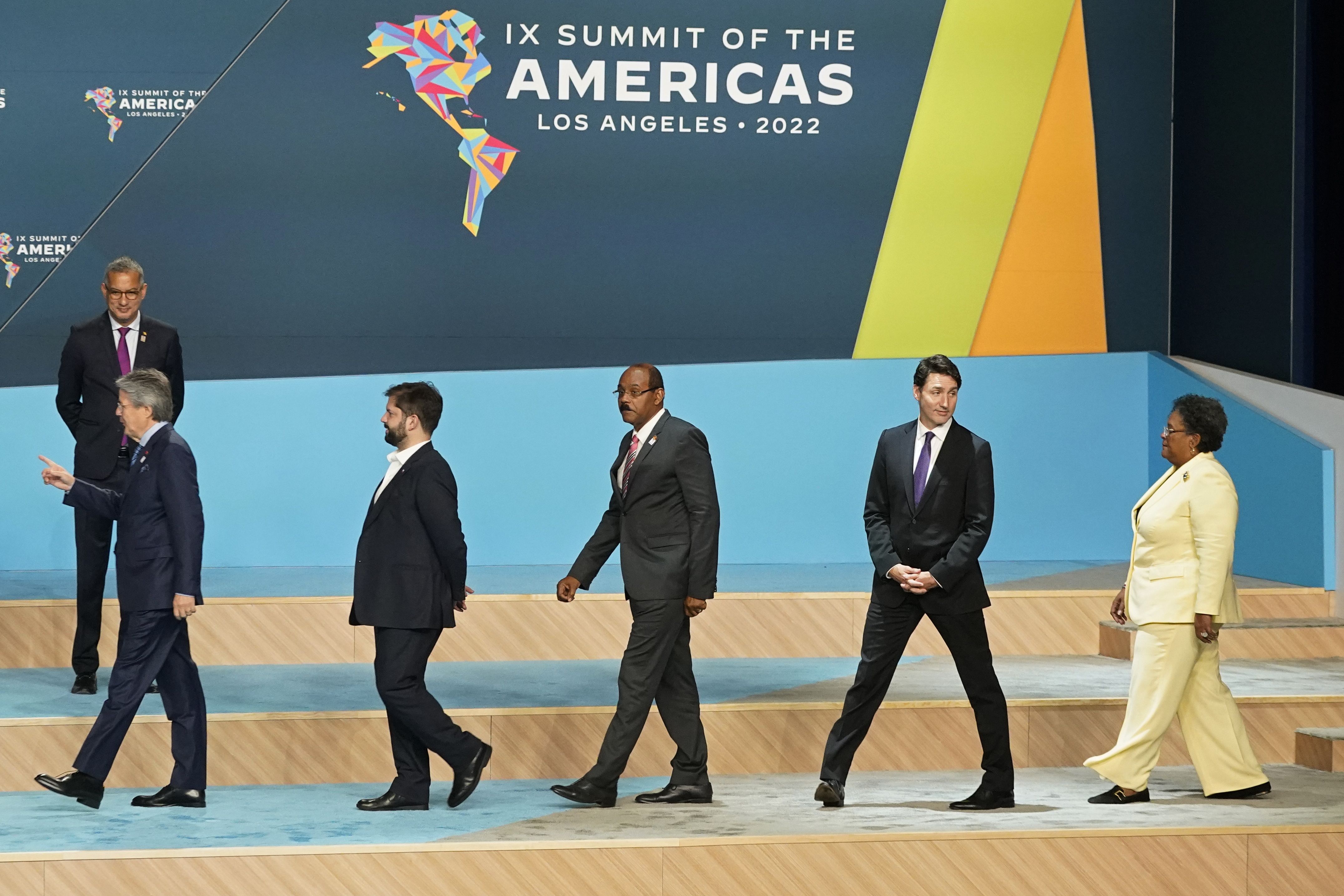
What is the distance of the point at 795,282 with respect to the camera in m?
8.40

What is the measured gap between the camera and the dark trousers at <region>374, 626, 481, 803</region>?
4.64 meters

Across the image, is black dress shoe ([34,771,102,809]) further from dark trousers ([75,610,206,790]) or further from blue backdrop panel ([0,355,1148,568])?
blue backdrop panel ([0,355,1148,568])

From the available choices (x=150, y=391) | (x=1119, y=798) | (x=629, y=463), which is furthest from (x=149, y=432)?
(x=1119, y=798)

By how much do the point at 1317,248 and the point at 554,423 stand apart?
13.4ft

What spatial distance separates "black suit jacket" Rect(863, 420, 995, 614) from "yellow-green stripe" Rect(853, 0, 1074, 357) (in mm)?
3785

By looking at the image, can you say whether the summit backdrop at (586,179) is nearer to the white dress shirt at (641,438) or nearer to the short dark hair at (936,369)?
the white dress shirt at (641,438)

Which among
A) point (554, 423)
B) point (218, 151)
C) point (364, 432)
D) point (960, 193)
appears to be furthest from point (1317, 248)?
point (218, 151)

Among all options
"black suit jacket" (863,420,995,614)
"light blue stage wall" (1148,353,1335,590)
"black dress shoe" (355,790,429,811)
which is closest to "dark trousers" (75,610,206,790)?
"black dress shoe" (355,790,429,811)

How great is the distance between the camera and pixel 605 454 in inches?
325

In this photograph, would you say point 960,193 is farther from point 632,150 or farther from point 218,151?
point 218,151

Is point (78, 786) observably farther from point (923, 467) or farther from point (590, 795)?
point (923, 467)

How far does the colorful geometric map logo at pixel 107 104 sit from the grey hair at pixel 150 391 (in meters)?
3.54

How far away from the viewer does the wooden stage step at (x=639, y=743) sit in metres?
5.08

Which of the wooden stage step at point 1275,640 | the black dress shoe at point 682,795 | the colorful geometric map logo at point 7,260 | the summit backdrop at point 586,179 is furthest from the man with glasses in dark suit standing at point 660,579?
the colorful geometric map logo at point 7,260
